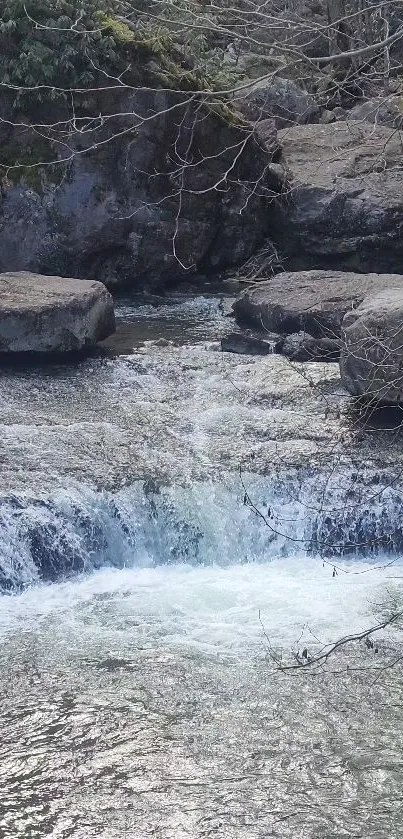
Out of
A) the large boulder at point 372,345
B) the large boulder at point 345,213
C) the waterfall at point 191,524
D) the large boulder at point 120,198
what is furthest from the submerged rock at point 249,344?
the waterfall at point 191,524

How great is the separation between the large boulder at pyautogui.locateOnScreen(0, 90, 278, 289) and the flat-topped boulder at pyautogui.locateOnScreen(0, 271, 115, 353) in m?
2.19

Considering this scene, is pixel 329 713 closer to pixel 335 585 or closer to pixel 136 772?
pixel 136 772

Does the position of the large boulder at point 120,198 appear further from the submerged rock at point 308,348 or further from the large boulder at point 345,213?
the submerged rock at point 308,348

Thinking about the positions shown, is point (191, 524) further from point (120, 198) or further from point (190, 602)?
point (120, 198)

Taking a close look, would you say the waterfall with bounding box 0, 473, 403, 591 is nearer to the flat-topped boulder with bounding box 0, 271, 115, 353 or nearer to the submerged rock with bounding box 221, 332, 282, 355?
the flat-topped boulder with bounding box 0, 271, 115, 353

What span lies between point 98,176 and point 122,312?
1.78 metres

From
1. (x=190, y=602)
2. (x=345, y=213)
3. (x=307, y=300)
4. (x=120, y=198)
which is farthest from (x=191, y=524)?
(x=345, y=213)

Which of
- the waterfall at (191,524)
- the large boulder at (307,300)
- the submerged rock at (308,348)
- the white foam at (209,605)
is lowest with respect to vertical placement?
the white foam at (209,605)

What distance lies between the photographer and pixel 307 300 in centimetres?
1250

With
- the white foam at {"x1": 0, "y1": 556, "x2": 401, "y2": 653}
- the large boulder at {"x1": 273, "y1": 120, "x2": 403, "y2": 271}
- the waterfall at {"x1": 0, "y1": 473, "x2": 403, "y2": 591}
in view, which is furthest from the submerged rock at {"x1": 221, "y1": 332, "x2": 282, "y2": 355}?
the white foam at {"x1": 0, "y1": 556, "x2": 401, "y2": 653}

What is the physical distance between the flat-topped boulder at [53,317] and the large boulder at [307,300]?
1.80m

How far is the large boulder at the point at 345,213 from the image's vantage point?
1468cm

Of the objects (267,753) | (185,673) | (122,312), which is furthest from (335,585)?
(122,312)

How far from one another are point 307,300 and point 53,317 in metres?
2.93
